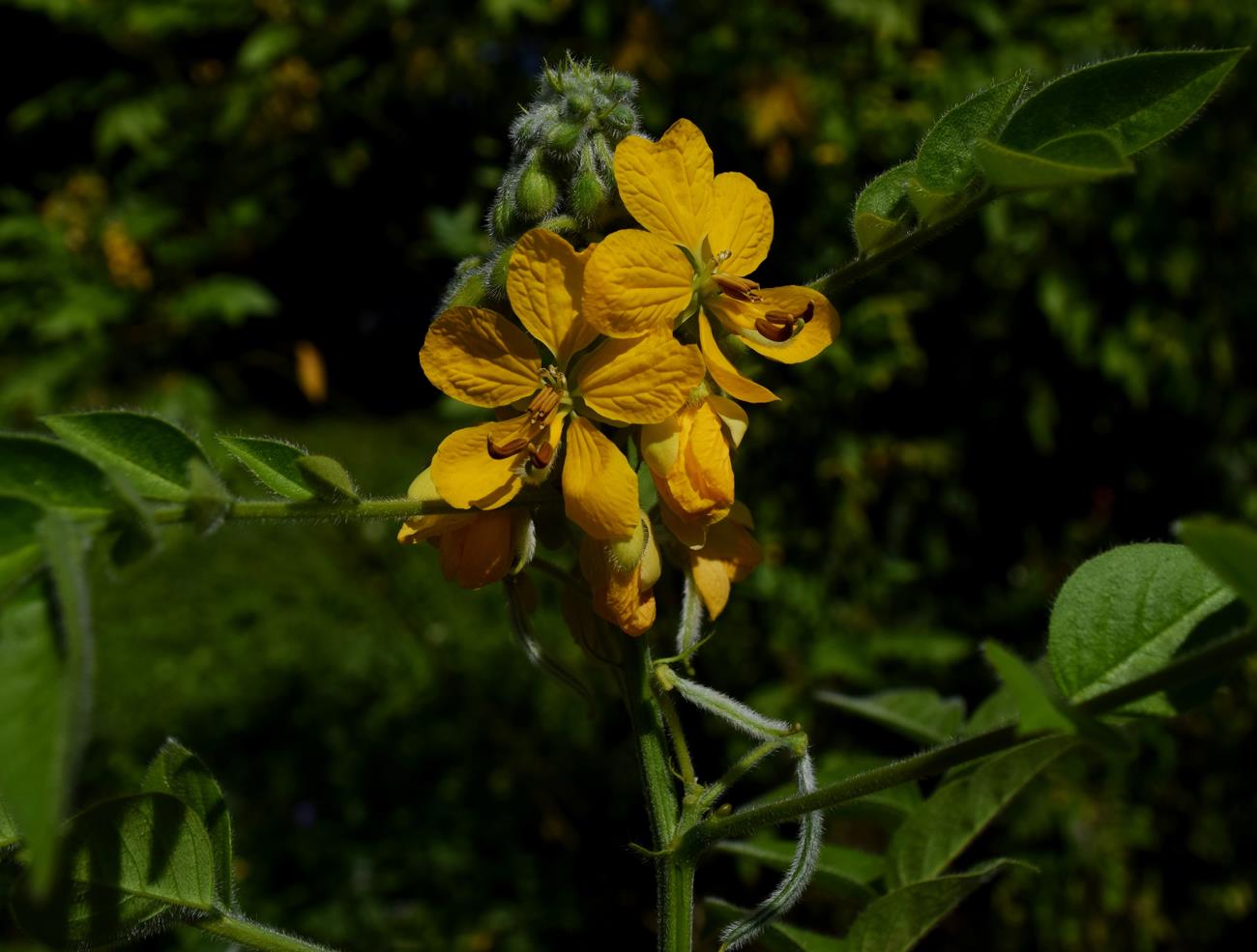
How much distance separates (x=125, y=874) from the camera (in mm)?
817

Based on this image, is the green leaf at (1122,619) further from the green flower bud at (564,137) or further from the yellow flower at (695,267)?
the green flower bud at (564,137)

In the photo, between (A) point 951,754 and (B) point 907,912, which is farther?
(B) point 907,912

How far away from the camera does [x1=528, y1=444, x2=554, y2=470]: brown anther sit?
80cm

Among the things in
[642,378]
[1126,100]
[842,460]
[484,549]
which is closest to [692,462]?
[642,378]

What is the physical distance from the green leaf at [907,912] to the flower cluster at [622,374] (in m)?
0.30

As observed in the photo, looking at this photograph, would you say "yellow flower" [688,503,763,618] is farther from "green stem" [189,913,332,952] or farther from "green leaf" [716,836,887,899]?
"green stem" [189,913,332,952]

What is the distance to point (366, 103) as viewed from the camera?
3.24m

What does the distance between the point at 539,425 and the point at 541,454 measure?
3 centimetres

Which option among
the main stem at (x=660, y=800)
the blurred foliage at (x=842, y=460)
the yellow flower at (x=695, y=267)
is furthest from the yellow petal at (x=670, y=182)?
the blurred foliage at (x=842, y=460)

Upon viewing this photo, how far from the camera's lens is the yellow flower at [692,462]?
31.3 inches

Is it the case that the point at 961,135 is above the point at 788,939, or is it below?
above

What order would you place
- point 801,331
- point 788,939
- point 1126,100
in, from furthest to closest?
point 788,939, point 801,331, point 1126,100

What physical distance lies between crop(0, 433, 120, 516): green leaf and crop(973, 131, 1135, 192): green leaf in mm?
574

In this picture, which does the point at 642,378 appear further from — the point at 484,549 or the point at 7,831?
the point at 7,831
